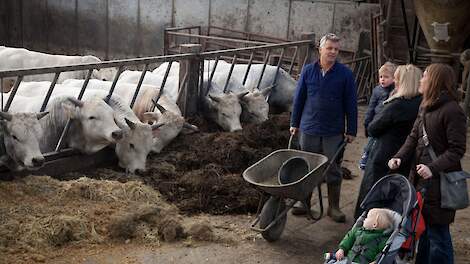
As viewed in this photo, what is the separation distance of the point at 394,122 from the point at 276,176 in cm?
130

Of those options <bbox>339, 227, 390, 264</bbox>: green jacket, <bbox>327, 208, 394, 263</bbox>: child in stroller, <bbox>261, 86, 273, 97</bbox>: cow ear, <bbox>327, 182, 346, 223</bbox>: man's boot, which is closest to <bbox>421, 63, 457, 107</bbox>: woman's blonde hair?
<bbox>327, 208, 394, 263</bbox>: child in stroller

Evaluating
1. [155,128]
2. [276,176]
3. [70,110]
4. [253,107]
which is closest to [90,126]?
[70,110]

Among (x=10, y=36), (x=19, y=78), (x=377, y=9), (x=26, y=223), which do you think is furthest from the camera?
(x=10, y=36)

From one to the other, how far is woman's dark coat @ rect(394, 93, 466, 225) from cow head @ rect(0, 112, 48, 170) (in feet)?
12.8

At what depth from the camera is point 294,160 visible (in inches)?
250

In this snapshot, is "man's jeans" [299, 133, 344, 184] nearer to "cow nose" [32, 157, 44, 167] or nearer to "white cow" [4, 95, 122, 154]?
"white cow" [4, 95, 122, 154]

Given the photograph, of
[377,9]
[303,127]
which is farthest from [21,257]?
[377,9]

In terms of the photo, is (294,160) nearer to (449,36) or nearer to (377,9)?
(449,36)

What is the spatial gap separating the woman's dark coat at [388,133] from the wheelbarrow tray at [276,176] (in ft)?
1.42

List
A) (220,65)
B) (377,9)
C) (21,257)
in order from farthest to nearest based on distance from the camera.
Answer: (377,9)
(220,65)
(21,257)

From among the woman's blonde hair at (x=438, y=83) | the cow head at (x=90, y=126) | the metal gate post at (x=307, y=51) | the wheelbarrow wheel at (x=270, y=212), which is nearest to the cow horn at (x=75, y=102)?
the cow head at (x=90, y=126)

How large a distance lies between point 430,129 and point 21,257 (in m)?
3.45

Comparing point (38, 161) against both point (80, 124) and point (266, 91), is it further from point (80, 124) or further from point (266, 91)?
point (266, 91)

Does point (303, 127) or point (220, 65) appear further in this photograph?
point (220, 65)
